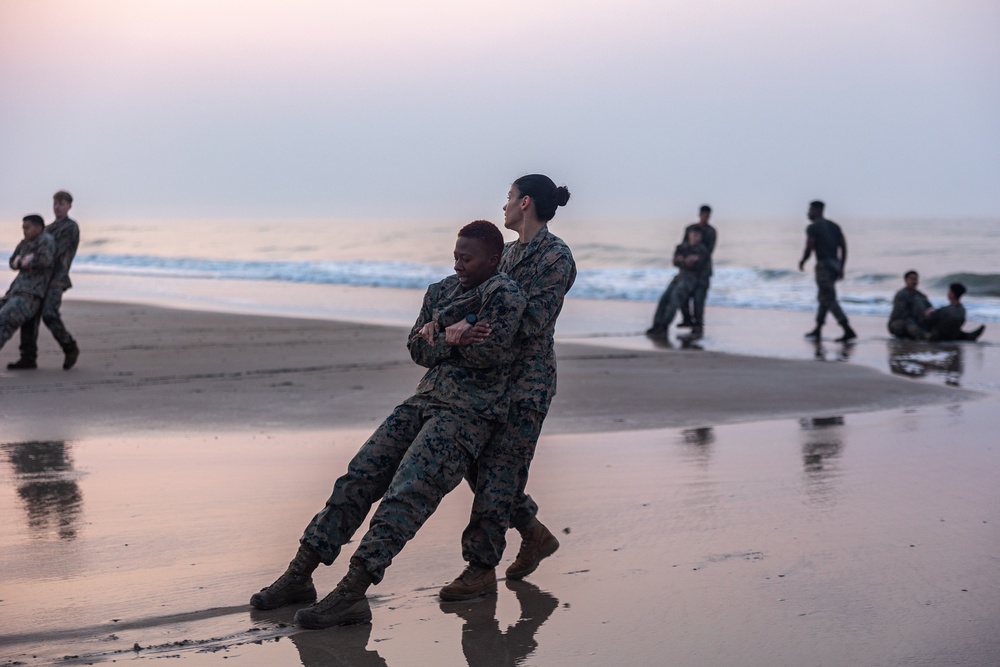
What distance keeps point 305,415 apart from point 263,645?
5.03 meters

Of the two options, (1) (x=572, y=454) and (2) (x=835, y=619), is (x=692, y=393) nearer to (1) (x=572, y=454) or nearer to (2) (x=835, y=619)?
(1) (x=572, y=454)

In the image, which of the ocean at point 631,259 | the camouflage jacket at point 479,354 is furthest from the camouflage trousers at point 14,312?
the ocean at point 631,259

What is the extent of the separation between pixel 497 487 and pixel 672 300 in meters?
11.3

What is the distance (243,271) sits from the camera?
1463 inches

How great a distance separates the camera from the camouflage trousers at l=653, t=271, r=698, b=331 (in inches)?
610

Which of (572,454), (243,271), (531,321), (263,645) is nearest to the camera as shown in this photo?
(263,645)

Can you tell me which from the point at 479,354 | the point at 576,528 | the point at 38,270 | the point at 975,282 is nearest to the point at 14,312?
the point at 38,270

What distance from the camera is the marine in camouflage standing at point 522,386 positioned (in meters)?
4.45

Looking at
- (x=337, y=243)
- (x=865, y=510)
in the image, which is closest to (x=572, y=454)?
(x=865, y=510)

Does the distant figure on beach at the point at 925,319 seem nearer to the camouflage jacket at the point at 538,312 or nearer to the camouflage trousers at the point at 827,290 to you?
the camouflage trousers at the point at 827,290

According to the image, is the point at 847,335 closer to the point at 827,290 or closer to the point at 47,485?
the point at 827,290

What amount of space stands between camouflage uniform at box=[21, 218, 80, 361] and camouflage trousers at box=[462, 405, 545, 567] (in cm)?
772

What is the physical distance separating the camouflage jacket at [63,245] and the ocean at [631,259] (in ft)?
35.6

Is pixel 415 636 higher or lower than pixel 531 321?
lower
